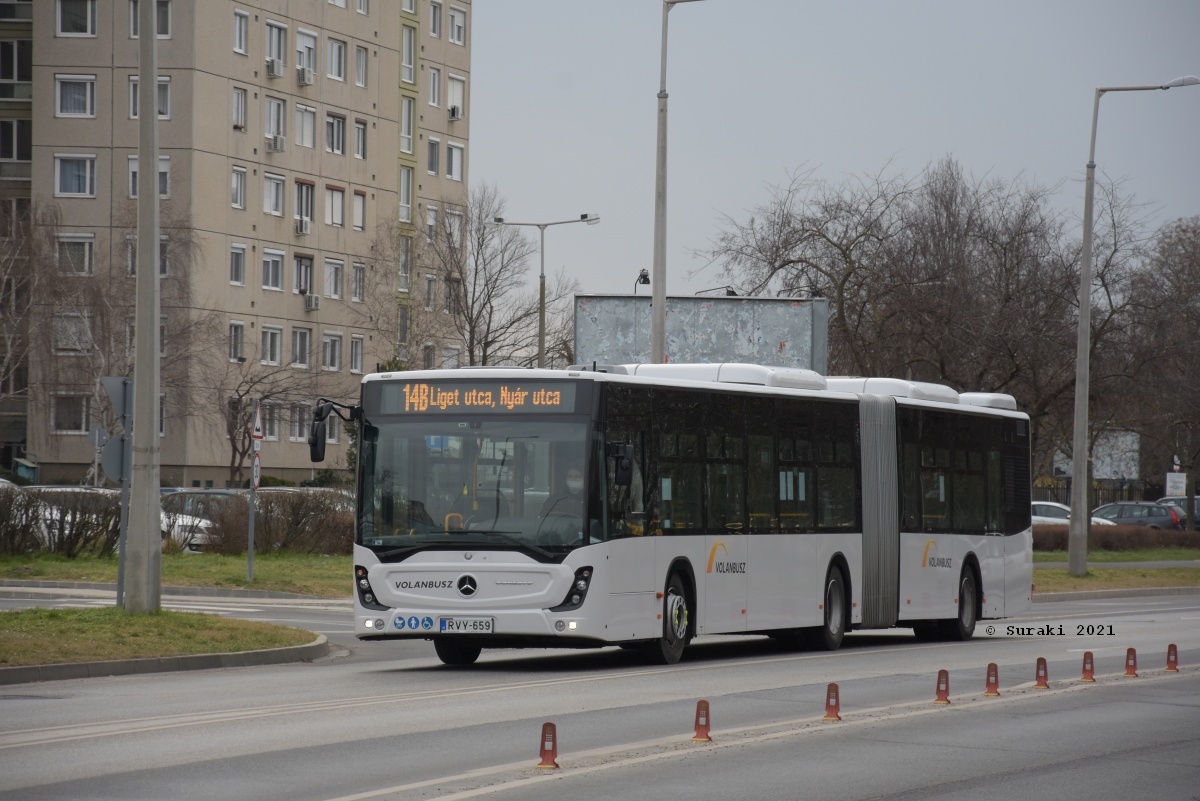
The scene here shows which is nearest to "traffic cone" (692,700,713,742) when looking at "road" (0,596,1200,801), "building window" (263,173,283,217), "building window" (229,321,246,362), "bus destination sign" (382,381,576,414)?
"road" (0,596,1200,801)

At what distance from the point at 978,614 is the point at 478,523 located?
10.3 meters

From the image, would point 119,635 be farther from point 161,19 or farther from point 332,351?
point 332,351

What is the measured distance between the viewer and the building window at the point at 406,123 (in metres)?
82.5

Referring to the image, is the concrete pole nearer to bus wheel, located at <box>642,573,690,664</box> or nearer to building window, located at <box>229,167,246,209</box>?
bus wheel, located at <box>642,573,690,664</box>

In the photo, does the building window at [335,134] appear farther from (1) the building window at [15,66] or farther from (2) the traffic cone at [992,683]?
(2) the traffic cone at [992,683]

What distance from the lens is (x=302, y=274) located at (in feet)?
242

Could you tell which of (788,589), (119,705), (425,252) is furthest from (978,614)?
(425,252)

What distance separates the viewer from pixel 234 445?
63000mm

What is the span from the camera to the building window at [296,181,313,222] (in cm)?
7295

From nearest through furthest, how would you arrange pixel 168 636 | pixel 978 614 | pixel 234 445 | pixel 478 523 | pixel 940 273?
pixel 478 523, pixel 168 636, pixel 978 614, pixel 940 273, pixel 234 445

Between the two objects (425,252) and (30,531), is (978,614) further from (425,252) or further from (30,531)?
(425,252)

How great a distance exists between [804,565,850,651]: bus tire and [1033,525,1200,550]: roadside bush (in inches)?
1184

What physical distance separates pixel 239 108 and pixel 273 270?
258 inches

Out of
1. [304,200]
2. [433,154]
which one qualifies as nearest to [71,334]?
→ [304,200]
